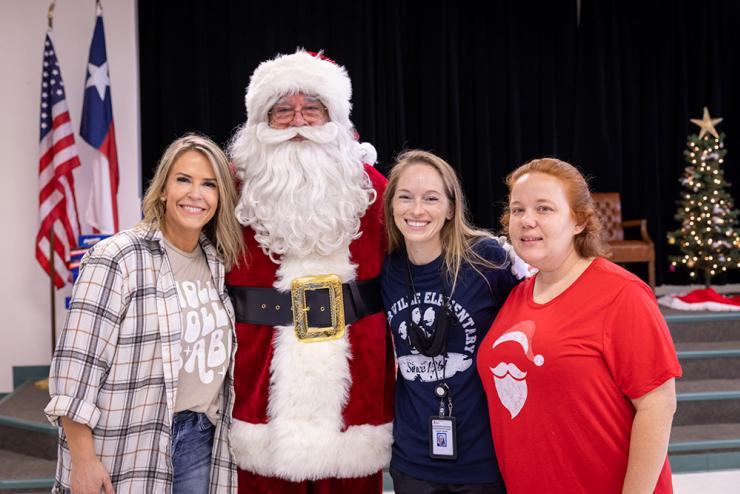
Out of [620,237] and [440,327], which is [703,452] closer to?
[440,327]

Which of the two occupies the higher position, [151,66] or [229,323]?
[151,66]

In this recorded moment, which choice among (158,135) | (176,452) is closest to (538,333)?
(176,452)

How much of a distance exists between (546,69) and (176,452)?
22.5 ft

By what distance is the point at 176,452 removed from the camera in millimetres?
2102

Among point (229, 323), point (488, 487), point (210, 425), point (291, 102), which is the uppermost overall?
point (291, 102)

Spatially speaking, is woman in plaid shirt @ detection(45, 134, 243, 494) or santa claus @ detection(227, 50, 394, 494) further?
santa claus @ detection(227, 50, 394, 494)

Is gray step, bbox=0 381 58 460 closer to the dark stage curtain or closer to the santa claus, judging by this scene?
the santa claus

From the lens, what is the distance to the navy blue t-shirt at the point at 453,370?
2.02 meters

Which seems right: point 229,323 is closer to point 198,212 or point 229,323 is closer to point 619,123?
point 198,212

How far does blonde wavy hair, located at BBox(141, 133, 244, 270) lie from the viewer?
2.14m

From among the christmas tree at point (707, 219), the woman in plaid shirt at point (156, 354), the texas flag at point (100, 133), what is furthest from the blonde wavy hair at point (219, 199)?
the christmas tree at point (707, 219)

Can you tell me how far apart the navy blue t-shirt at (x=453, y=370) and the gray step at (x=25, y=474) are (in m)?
2.84

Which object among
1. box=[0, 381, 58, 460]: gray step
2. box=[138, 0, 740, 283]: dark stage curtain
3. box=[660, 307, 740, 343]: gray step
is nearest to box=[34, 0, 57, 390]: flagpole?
box=[0, 381, 58, 460]: gray step

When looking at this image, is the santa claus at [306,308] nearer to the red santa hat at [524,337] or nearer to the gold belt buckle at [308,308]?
the gold belt buckle at [308,308]
